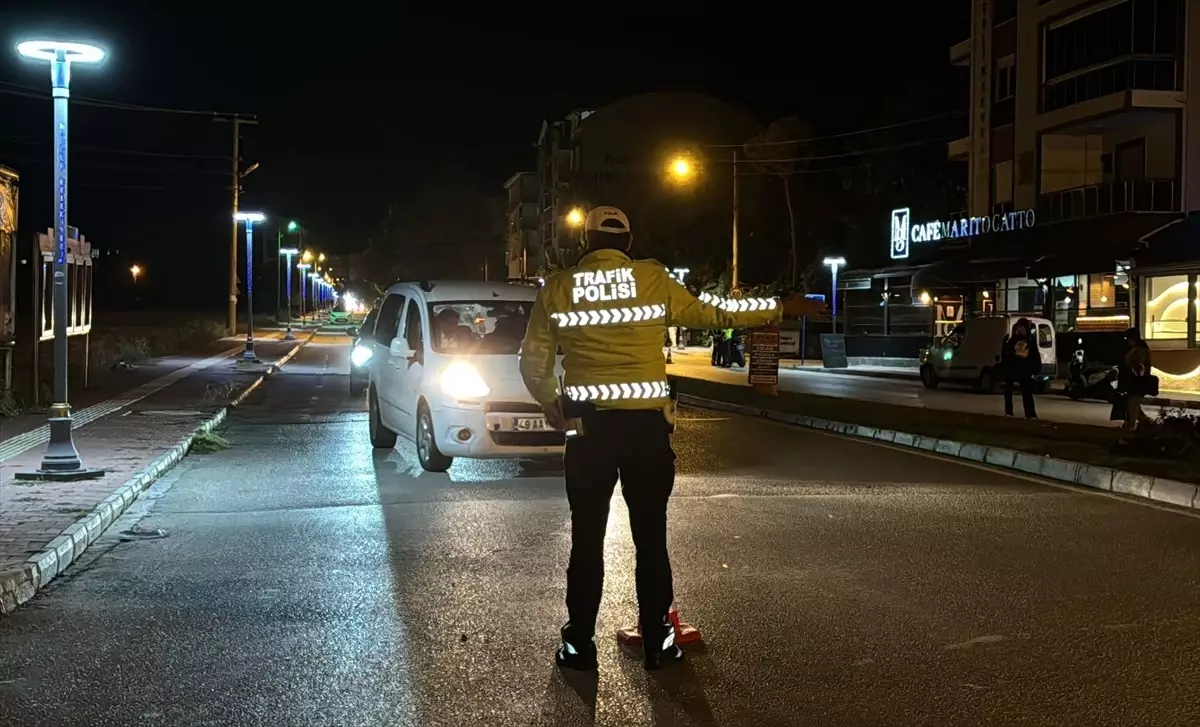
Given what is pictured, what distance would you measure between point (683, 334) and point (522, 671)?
4584cm

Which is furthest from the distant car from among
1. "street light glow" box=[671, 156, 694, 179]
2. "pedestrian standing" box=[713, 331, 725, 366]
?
"street light glow" box=[671, 156, 694, 179]

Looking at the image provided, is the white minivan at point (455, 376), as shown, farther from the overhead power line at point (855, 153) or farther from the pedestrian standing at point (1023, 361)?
the overhead power line at point (855, 153)

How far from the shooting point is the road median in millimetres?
10766

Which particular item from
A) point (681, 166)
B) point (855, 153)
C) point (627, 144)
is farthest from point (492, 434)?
point (627, 144)

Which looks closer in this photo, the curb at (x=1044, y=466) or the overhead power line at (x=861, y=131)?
the curb at (x=1044, y=466)

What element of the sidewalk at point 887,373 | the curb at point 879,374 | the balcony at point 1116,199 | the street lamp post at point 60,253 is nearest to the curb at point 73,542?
the street lamp post at point 60,253

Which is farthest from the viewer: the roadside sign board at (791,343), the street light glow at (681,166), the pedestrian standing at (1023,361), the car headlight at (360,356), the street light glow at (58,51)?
the roadside sign board at (791,343)

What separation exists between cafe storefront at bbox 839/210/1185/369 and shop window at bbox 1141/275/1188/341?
0.07 ft

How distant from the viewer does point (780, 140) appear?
5253 cm

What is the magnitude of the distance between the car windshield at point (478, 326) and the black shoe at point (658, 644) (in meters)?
6.55

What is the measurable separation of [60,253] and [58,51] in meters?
1.76

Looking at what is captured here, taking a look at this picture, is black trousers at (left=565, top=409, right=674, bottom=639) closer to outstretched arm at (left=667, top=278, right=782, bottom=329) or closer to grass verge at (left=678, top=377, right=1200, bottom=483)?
outstretched arm at (left=667, top=278, right=782, bottom=329)

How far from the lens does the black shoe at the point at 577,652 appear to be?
521cm

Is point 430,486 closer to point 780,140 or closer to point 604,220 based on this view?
point 604,220
